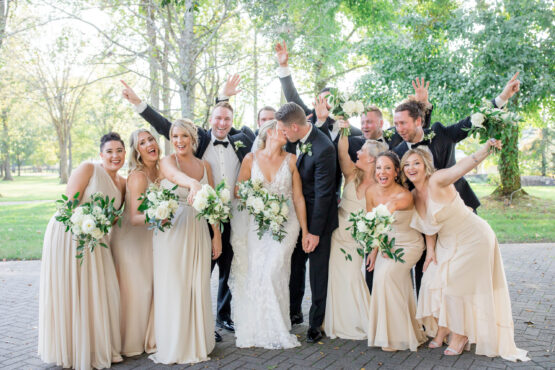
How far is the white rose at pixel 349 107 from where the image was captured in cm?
531

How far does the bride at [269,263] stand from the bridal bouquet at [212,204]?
2.45 ft

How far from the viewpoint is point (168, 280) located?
16.4 ft

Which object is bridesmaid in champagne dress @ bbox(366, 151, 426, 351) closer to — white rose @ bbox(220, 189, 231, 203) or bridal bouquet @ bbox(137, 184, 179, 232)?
white rose @ bbox(220, 189, 231, 203)

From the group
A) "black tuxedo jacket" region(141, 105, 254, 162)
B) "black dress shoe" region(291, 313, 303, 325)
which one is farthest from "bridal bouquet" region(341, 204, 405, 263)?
"black tuxedo jacket" region(141, 105, 254, 162)

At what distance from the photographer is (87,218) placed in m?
4.48

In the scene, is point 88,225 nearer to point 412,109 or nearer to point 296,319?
point 296,319

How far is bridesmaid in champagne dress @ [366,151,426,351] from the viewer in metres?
5.19

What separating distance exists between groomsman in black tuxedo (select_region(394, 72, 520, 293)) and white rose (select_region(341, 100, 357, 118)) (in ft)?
2.15

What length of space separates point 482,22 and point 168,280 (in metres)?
12.5

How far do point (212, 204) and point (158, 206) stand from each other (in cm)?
57

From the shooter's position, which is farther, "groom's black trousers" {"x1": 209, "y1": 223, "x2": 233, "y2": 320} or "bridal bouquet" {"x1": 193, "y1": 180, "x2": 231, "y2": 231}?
"groom's black trousers" {"x1": 209, "y1": 223, "x2": 233, "y2": 320}

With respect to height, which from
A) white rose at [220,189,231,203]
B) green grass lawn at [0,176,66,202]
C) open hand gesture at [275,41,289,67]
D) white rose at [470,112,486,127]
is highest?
open hand gesture at [275,41,289,67]

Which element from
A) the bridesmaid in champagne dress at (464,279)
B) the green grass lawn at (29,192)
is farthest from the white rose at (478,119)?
the green grass lawn at (29,192)

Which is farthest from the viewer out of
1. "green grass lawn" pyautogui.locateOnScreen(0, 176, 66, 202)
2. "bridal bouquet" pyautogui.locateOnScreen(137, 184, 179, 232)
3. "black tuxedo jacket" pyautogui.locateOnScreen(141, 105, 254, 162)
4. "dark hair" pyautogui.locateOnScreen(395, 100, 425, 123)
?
"green grass lawn" pyautogui.locateOnScreen(0, 176, 66, 202)
